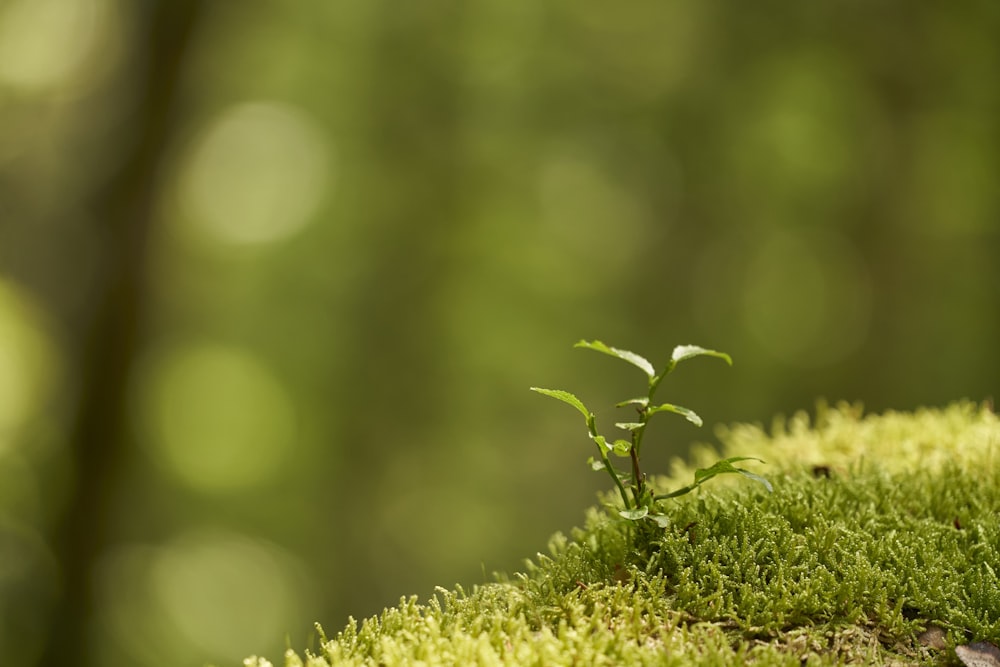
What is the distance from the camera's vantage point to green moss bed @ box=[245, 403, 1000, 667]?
1412 millimetres

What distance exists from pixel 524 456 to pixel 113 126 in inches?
444

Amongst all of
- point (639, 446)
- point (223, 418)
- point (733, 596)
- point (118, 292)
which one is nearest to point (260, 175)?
point (223, 418)

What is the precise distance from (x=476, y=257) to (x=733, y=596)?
13413mm

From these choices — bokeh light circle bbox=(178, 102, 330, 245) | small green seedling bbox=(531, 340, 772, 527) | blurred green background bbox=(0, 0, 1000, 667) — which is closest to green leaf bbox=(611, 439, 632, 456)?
small green seedling bbox=(531, 340, 772, 527)

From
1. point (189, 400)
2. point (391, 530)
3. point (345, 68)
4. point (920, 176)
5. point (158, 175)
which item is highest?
point (345, 68)

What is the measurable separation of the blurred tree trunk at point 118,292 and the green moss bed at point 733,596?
20.5ft

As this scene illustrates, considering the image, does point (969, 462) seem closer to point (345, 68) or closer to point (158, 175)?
point (158, 175)

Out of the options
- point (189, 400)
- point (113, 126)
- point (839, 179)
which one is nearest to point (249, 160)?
point (189, 400)

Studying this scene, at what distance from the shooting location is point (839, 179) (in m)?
12.8

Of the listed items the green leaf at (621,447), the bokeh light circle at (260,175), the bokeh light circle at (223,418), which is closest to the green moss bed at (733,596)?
the green leaf at (621,447)

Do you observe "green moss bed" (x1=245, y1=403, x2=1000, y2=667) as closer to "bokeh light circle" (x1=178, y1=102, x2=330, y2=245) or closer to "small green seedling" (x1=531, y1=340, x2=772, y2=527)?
"small green seedling" (x1=531, y1=340, x2=772, y2=527)

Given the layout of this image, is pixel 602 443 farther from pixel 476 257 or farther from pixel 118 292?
pixel 476 257

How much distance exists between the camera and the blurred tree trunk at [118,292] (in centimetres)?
698

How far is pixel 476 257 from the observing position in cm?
1482
